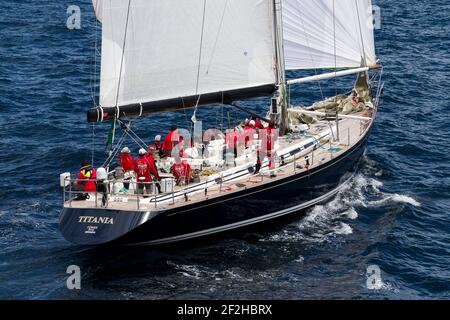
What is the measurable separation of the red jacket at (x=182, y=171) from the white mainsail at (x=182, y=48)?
291cm

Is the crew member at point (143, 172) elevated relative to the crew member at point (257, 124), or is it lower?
lower

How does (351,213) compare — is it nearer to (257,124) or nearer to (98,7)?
(257,124)

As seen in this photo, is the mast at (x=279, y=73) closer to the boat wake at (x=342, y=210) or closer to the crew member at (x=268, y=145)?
the crew member at (x=268, y=145)

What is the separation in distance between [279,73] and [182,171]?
22.8 feet

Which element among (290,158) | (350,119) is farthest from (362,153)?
(290,158)

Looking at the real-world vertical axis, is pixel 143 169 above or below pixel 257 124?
below

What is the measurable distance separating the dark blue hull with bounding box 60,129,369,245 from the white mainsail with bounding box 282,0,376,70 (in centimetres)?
499

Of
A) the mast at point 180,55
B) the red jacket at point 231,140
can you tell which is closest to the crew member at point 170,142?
the red jacket at point 231,140

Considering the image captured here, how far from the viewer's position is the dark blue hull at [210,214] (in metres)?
33.8

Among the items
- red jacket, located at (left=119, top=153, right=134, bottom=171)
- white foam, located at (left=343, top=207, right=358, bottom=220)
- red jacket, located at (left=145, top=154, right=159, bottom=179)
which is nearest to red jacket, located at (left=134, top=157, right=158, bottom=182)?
red jacket, located at (left=145, top=154, right=159, bottom=179)

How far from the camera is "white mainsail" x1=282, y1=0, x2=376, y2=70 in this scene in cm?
4122

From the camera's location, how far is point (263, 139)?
1578 inches

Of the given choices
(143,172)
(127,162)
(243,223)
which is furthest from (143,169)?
(243,223)

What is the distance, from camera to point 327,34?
42.7 meters
